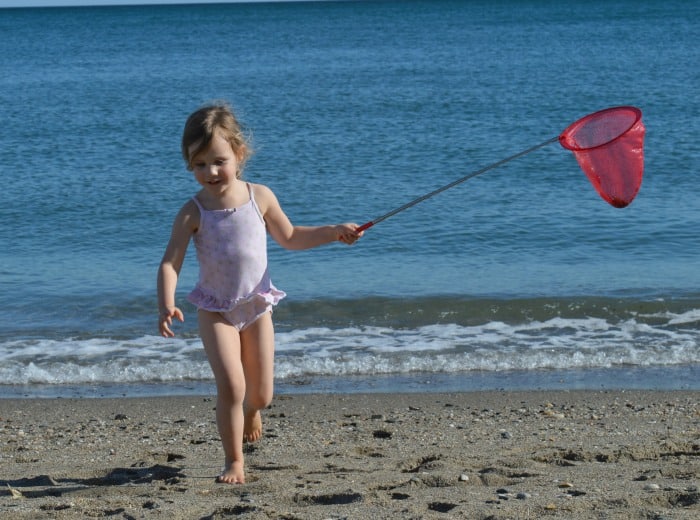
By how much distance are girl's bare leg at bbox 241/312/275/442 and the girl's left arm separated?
338 millimetres

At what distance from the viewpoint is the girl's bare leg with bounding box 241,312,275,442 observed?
455 centimetres

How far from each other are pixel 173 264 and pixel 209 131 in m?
0.55

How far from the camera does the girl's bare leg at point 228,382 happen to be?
4387mm

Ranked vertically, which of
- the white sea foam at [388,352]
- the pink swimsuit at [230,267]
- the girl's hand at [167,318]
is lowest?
the white sea foam at [388,352]

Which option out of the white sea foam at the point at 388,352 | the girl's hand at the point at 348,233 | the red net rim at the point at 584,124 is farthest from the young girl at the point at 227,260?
the white sea foam at the point at 388,352

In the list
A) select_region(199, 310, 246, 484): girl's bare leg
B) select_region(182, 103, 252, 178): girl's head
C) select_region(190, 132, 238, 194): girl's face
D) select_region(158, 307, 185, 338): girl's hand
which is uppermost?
select_region(182, 103, 252, 178): girl's head

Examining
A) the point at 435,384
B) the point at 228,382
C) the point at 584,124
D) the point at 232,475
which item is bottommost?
the point at 435,384

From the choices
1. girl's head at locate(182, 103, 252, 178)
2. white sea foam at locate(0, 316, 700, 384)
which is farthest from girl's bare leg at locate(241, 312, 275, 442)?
white sea foam at locate(0, 316, 700, 384)

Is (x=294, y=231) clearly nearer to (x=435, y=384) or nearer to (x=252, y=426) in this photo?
(x=252, y=426)

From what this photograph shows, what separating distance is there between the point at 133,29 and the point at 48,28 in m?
8.61

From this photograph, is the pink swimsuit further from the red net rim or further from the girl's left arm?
the red net rim

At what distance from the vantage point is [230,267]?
448cm

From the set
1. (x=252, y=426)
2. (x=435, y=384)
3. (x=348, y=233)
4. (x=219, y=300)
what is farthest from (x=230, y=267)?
(x=435, y=384)

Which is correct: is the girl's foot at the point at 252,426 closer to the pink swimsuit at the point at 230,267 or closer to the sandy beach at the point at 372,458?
the sandy beach at the point at 372,458
